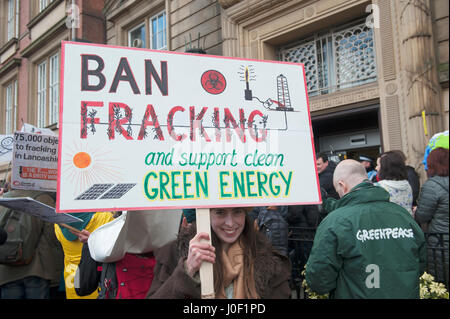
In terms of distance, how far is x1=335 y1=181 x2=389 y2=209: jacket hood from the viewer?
2307mm

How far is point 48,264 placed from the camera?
3633 millimetres

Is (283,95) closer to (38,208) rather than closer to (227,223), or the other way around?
(227,223)

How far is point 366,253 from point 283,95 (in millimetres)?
1073

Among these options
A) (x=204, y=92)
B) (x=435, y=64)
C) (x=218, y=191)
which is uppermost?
(x=435, y=64)

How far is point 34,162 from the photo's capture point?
3.31 m

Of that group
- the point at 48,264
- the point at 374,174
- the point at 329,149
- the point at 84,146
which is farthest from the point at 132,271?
the point at 329,149

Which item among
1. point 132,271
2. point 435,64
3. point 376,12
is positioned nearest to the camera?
point 132,271

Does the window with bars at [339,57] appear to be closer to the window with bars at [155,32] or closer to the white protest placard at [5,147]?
the window with bars at [155,32]

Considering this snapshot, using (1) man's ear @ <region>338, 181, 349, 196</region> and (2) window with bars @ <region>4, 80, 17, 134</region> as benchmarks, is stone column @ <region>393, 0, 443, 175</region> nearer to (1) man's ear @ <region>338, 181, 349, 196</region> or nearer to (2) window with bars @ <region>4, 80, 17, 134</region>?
(1) man's ear @ <region>338, 181, 349, 196</region>

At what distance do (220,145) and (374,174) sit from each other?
3.47 meters

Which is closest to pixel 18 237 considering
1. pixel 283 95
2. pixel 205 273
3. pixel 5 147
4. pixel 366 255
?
pixel 5 147

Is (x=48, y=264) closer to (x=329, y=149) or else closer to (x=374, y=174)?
(x=374, y=174)

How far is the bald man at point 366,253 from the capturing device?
2.19 m

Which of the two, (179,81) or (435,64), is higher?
(435,64)
